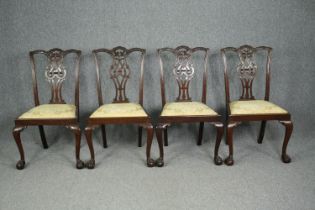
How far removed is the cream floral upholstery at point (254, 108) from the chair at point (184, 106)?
19 cm

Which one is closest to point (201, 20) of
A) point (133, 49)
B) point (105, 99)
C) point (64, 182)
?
point (133, 49)

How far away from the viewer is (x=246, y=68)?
2.89 meters

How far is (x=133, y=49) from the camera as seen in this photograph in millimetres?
2857

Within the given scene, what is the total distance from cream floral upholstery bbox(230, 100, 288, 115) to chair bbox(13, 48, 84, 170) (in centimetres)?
129

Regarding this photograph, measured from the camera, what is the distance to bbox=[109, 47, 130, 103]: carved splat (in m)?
2.86

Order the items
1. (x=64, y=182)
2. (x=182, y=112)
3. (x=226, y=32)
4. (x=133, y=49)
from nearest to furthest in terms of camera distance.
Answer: (x=64, y=182), (x=182, y=112), (x=133, y=49), (x=226, y=32)

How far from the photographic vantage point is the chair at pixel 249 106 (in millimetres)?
2533

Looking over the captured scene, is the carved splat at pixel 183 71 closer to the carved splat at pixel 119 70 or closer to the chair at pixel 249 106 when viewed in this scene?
the chair at pixel 249 106

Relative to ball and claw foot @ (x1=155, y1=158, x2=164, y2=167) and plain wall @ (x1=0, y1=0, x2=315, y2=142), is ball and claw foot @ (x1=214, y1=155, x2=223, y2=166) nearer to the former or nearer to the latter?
ball and claw foot @ (x1=155, y1=158, x2=164, y2=167)

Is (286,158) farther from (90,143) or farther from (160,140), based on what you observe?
(90,143)

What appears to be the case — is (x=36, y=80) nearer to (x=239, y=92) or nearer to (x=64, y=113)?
(x=64, y=113)

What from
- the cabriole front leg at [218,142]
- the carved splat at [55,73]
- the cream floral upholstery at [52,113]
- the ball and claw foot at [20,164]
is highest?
the carved splat at [55,73]

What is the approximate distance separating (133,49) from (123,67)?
186 millimetres

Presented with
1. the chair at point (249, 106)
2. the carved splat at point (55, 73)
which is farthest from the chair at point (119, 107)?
the chair at point (249, 106)
